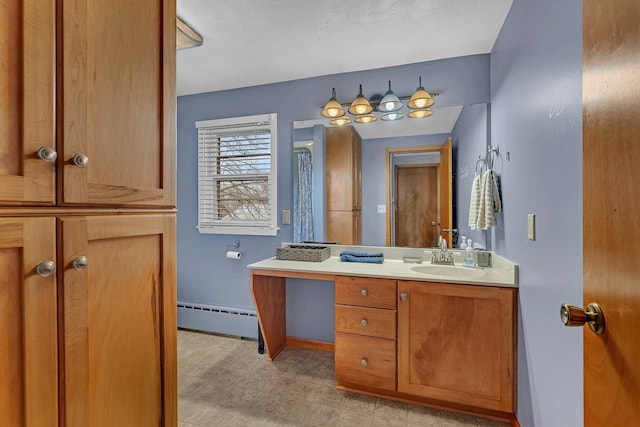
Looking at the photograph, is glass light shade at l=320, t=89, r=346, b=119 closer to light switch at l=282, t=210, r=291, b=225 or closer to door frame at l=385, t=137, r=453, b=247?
door frame at l=385, t=137, r=453, b=247

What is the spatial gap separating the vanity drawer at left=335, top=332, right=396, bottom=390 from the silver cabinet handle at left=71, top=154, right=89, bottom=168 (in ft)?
5.58

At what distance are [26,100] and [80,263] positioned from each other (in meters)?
0.35

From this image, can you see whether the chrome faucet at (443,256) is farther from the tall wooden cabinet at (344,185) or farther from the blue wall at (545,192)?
the tall wooden cabinet at (344,185)

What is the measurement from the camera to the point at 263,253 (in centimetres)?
279

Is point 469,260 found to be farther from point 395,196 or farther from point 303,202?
point 303,202

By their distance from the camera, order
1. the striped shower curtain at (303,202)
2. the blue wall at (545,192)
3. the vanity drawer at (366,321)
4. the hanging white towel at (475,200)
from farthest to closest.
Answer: the striped shower curtain at (303,202), the hanging white towel at (475,200), the vanity drawer at (366,321), the blue wall at (545,192)

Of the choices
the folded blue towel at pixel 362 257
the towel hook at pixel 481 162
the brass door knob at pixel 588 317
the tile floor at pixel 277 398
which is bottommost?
the tile floor at pixel 277 398

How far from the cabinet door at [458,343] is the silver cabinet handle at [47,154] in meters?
1.69

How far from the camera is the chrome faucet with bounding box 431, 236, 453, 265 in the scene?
223cm

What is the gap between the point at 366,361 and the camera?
6.22 feet

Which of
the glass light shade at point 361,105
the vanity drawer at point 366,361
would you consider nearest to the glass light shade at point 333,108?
the glass light shade at point 361,105

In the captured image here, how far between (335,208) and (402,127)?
2.77 feet

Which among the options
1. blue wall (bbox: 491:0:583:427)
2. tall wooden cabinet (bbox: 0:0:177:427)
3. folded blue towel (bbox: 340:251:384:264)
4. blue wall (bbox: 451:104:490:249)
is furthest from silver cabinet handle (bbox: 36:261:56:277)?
blue wall (bbox: 451:104:490:249)

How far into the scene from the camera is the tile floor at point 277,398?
1733 millimetres
